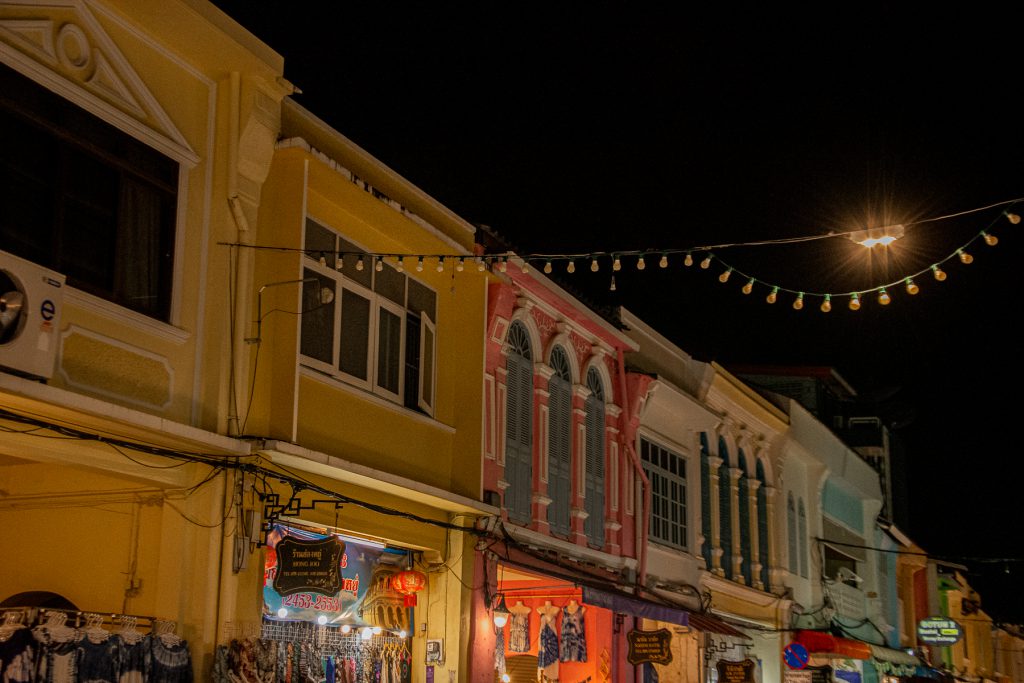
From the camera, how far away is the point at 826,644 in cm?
2527

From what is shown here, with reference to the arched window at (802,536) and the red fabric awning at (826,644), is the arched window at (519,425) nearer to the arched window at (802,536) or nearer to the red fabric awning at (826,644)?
the red fabric awning at (826,644)

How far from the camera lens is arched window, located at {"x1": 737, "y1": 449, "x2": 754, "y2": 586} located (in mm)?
24422

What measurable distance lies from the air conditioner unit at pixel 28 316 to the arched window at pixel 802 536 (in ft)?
68.5

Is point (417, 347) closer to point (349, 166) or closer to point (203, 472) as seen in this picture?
point (349, 166)

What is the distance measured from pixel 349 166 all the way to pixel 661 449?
9526mm

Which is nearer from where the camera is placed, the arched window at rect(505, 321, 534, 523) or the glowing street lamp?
the glowing street lamp

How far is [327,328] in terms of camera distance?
516 inches

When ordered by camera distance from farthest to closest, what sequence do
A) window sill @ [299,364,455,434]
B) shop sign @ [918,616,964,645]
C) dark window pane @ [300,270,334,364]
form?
shop sign @ [918,616,964,645] → dark window pane @ [300,270,334,364] → window sill @ [299,364,455,434]

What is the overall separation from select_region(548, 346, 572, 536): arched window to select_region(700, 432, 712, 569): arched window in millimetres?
5185

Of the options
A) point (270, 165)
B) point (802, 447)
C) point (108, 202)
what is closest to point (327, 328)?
point (270, 165)

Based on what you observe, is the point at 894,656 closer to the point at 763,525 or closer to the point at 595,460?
the point at 763,525

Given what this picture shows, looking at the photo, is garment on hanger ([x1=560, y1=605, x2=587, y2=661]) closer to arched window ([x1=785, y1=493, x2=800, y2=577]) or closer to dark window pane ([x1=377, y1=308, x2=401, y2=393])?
dark window pane ([x1=377, y1=308, x2=401, y2=393])

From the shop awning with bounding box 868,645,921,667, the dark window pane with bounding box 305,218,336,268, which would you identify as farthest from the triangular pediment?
the shop awning with bounding box 868,645,921,667

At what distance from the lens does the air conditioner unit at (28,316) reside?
9164 mm
